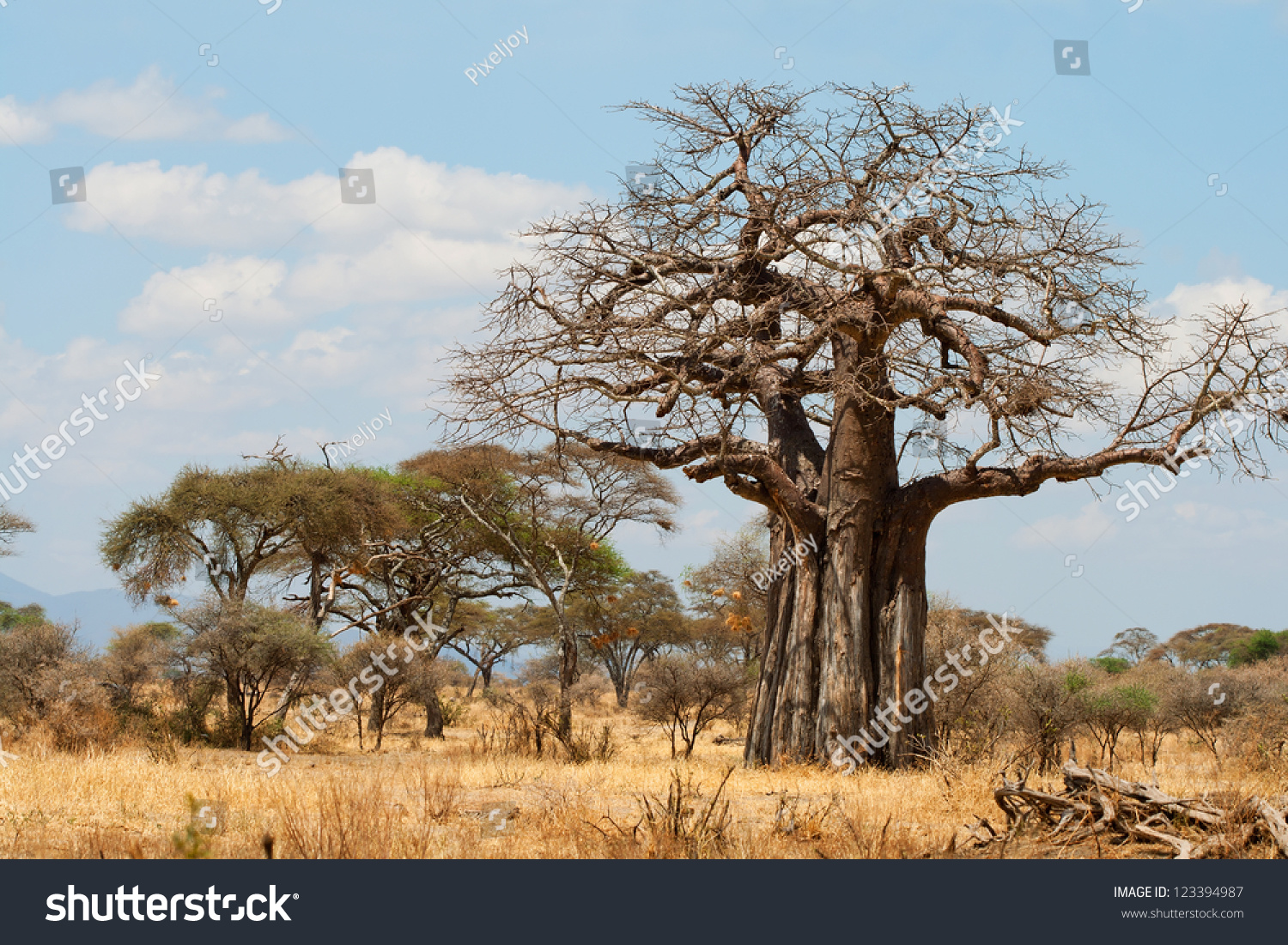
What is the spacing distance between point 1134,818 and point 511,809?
4.09 meters

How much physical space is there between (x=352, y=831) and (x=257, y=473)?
15240 millimetres

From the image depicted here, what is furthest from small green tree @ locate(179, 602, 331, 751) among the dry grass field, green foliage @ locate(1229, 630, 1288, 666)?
green foliage @ locate(1229, 630, 1288, 666)

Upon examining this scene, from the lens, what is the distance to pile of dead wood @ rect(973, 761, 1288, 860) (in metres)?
5.72

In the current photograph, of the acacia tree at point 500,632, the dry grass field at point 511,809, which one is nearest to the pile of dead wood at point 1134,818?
the dry grass field at point 511,809

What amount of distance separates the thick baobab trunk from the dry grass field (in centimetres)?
56

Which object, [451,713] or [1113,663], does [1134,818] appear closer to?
[451,713]

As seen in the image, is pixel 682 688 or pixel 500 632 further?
pixel 500 632

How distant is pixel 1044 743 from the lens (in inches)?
389

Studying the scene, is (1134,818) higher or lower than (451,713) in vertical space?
lower

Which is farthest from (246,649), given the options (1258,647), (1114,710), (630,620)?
(1258,647)

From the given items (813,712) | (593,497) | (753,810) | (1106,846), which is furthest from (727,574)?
(1106,846)

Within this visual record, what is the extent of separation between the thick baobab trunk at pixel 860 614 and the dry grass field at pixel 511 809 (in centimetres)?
56

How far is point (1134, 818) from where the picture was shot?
6094 millimetres

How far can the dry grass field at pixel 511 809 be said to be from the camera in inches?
232
